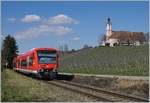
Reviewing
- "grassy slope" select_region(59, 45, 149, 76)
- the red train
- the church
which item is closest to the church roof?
the church

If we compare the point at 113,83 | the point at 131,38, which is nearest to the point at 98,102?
the point at 113,83

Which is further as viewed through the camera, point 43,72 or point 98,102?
point 43,72

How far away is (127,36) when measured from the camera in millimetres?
162000

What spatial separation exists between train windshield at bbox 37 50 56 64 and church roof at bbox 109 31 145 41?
126 m

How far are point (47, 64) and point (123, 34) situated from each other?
437 feet

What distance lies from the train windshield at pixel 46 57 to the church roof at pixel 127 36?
4945 inches

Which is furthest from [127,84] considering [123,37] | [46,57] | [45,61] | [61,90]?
[123,37]

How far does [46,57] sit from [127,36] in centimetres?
12988

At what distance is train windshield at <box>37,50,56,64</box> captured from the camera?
1351 inches

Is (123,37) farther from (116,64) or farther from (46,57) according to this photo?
(46,57)

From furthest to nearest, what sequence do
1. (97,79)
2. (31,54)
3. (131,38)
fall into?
1. (131,38)
2. (31,54)
3. (97,79)

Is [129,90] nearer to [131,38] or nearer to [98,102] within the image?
[98,102]

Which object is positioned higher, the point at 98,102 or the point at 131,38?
the point at 131,38

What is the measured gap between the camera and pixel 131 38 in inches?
6324
